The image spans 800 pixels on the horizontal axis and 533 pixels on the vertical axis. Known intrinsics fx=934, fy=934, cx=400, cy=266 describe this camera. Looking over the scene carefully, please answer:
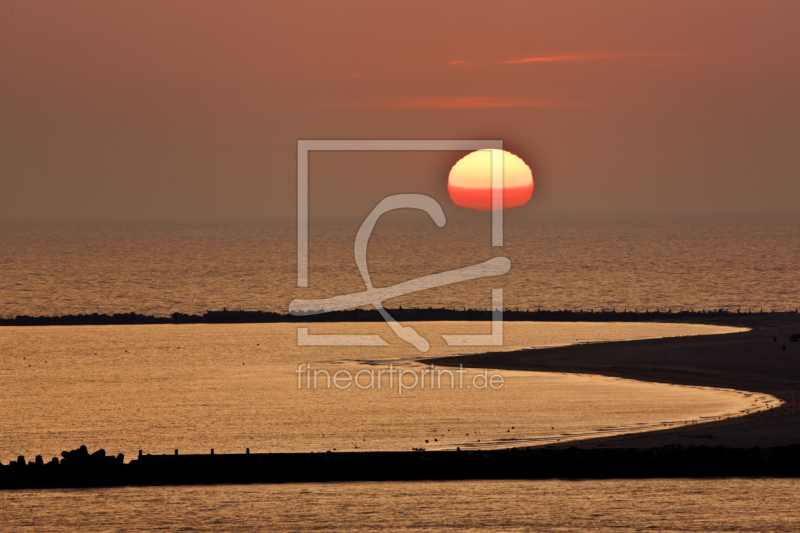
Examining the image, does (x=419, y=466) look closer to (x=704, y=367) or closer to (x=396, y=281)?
(x=704, y=367)

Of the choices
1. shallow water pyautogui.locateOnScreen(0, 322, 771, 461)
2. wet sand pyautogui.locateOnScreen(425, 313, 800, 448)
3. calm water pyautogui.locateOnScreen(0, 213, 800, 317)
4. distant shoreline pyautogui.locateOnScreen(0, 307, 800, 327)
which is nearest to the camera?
A: wet sand pyautogui.locateOnScreen(425, 313, 800, 448)

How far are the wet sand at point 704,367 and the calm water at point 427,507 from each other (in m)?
3.69

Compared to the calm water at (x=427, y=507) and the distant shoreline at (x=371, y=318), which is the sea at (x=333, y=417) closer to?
the calm water at (x=427, y=507)

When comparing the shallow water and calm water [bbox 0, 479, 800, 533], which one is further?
the shallow water

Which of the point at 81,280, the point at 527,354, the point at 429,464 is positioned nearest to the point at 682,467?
the point at 429,464

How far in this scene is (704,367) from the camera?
49438 millimetres

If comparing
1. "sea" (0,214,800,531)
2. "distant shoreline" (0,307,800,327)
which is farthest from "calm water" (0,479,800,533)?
"distant shoreline" (0,307,800,327)

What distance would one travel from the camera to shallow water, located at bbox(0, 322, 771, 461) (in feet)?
112

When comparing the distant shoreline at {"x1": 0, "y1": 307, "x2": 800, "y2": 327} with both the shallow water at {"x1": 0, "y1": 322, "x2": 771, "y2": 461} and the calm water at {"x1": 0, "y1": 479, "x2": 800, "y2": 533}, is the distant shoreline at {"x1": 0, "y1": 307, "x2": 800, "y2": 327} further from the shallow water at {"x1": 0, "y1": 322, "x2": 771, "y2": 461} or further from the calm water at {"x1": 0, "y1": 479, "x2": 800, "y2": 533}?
the calm water at {"x1": 0, "y1": 479, "x2": 800, "y2": 533}

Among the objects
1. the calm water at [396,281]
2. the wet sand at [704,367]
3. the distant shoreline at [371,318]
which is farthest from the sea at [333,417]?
the calm water at [396,281]

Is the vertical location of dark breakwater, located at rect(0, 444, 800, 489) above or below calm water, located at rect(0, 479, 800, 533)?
above

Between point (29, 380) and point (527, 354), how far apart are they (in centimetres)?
2801

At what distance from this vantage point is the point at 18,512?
2647 centimetres

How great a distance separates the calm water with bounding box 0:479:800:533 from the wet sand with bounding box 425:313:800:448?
3.69 m
